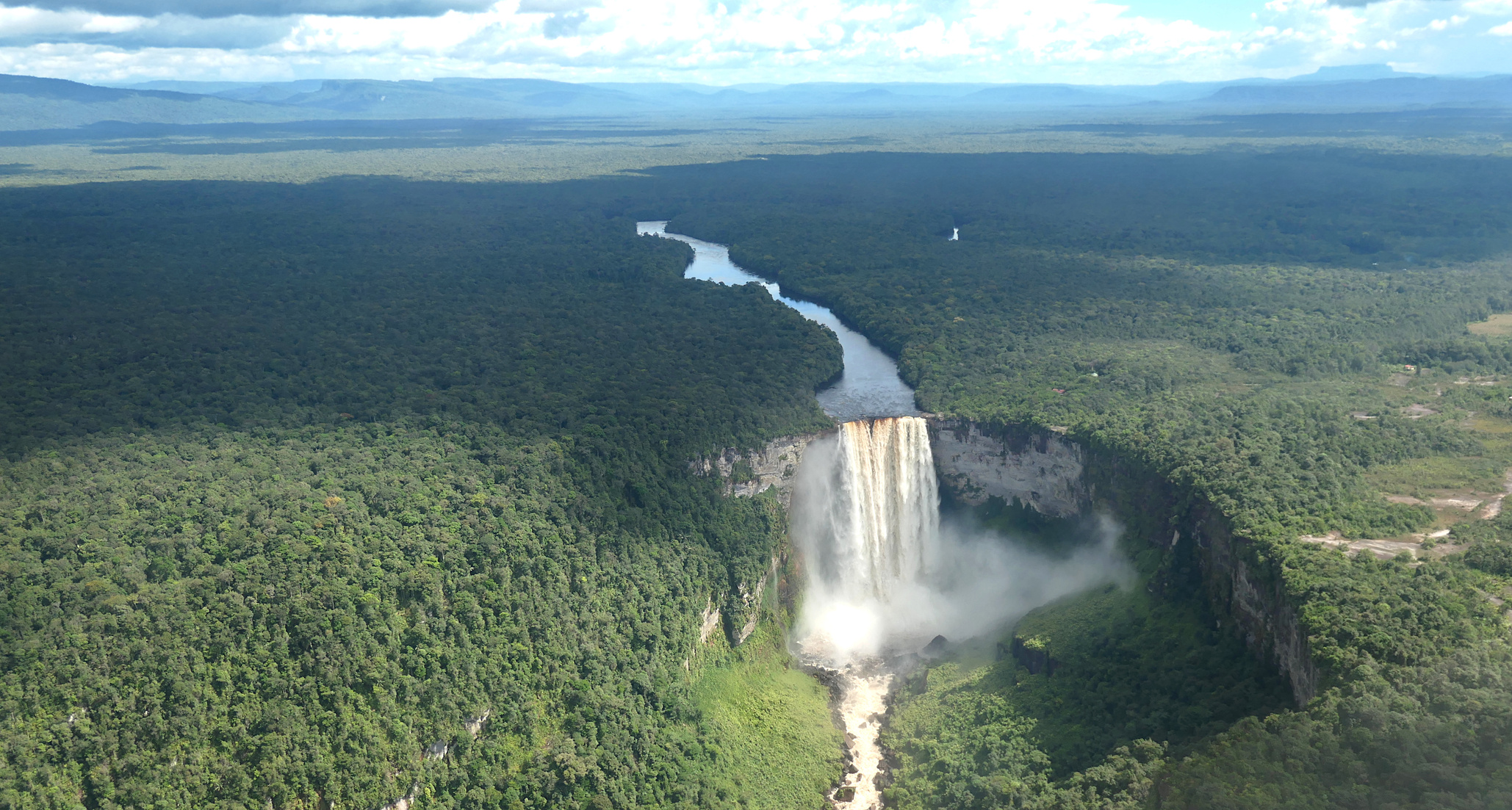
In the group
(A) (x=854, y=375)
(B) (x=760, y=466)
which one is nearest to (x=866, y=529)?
(B) (x=760, y=466)

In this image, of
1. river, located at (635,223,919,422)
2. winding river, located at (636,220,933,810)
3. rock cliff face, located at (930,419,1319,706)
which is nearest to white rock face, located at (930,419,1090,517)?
rock cliff face, located at (930,419,1319,706)

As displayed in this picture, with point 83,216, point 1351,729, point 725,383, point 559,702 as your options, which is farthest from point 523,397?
point 83,216

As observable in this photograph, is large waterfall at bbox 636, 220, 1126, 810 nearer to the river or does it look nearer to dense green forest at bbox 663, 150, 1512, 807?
the river

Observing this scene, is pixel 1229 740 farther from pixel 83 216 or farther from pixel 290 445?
pixel 83 216

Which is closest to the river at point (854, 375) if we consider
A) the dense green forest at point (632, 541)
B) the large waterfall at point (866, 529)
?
the dense green forest at point (632, 541)

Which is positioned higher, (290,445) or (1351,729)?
(290,445)

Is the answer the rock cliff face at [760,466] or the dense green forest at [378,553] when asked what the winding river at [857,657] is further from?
the rock cliff face at [760,466]
